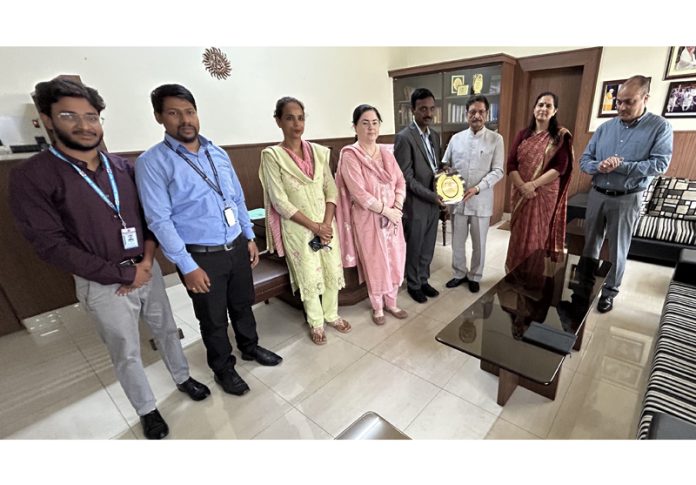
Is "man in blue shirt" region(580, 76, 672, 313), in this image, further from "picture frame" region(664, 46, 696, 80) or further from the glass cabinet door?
the glass cabinet door

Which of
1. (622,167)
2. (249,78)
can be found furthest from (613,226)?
(249,78)

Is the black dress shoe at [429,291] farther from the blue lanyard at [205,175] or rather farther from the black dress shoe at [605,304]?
the blue lanyard at [205,175]

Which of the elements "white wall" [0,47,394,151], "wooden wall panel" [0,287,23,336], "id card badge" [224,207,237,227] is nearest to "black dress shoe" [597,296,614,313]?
"id card badge" [224,207,237,227]

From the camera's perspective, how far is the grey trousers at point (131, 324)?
47.9 inches

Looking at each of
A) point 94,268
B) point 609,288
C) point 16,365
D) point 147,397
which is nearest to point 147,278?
point 94,268

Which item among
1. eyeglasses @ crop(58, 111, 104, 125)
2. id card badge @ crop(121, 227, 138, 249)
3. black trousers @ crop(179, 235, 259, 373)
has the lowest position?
black trousers @ crop(179, 235, 259, 373)

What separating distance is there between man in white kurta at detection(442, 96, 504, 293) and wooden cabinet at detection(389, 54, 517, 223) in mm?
1614

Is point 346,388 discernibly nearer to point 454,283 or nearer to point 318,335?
point 318,335

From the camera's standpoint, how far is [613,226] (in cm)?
201

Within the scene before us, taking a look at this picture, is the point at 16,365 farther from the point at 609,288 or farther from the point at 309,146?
the point at 609,288

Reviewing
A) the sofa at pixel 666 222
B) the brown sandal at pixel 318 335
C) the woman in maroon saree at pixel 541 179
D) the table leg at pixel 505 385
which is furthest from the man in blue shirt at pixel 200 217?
the sofa at pixel 666 222

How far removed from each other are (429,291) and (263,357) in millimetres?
1318

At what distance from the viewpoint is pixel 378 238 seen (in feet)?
6.55

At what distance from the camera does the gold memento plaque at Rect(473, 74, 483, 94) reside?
361cm
